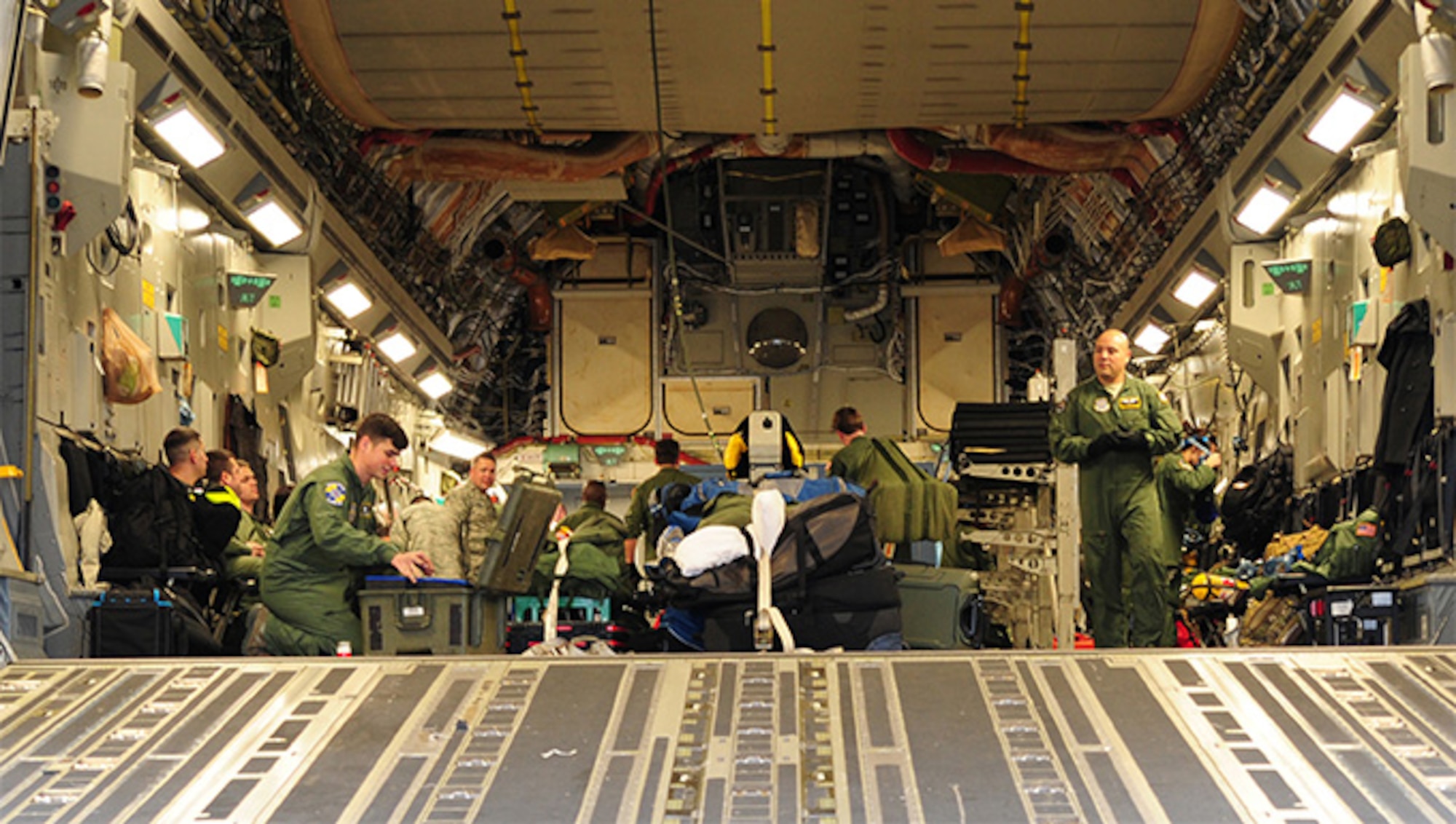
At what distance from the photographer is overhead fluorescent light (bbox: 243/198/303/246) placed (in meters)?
11.9

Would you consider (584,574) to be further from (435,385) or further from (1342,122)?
(435,385)

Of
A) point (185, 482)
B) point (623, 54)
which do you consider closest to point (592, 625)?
point (185, 482)

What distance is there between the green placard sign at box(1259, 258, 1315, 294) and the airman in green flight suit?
1791 mm

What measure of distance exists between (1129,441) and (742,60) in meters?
3.24

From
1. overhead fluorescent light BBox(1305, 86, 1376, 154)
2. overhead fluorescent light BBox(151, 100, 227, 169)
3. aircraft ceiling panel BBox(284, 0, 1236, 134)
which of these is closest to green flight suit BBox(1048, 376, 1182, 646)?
overhead fluorescent light BBox(1305, 86, 1376, 154)

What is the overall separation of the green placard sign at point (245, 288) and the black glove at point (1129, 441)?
17.8 ft

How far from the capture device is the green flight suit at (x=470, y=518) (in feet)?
32.4

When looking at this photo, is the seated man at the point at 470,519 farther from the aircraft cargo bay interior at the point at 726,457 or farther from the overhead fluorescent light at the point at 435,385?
the overhead fluorescent light at the point at 435,385

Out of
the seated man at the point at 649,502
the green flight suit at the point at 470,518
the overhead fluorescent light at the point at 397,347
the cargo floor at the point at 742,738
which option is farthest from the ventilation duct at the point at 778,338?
the cargo floor at the point at 742,738

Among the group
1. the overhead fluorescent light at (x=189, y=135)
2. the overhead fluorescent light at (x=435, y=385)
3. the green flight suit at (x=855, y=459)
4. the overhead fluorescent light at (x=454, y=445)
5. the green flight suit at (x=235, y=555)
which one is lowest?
the green flight suit at (x=235, y=555)

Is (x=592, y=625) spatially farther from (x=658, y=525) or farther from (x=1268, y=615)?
(x=1268, y=615)

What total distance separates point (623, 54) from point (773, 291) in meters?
8.60

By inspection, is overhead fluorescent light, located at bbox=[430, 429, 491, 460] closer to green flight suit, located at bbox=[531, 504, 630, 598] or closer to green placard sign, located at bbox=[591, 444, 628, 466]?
green placard sign, located at bbox=[591, 444, 628, 466]

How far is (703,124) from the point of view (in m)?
12.0
